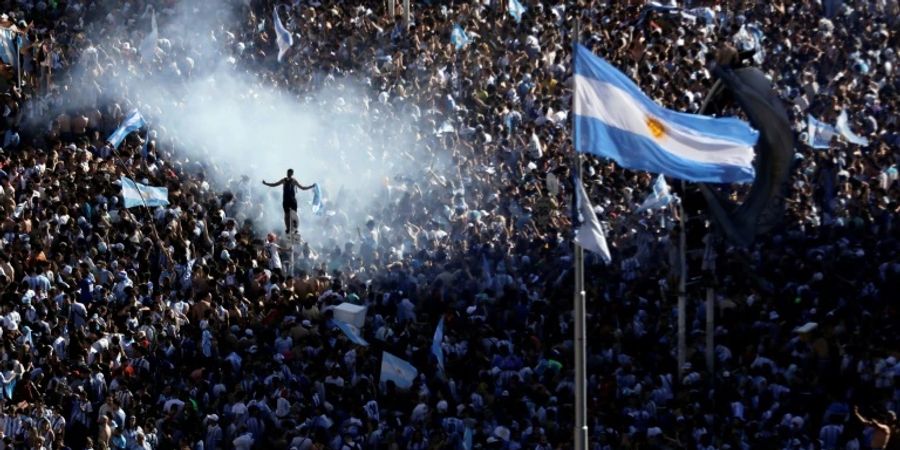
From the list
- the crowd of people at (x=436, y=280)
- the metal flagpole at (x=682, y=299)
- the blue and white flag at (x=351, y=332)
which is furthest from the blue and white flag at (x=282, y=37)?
the metal flagpole at (x=682, y=299)

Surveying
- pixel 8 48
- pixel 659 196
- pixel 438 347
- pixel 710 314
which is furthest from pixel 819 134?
pixel 8 48

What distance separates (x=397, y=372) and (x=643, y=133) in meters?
7.71

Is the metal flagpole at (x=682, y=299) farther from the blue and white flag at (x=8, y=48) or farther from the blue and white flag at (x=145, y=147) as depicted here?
the blue and white flag at (x=8, y=48)

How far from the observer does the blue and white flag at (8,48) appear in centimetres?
3909

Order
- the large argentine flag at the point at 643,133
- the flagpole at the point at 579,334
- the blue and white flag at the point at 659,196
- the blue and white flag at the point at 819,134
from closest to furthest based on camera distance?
1. the flagpole at the point at 579,334
2. the large argentine flag at the point at 643,133
3. the blue and white flag at the point at 659,196
4. the blue and white flag at the point at 819,134

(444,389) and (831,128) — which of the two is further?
(831,128)

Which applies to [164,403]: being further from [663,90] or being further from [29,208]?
[663,90]

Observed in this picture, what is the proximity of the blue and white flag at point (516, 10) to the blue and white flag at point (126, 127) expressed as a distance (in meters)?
9.26

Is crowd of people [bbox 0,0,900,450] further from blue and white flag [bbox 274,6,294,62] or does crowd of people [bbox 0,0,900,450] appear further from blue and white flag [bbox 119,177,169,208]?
blue and white flag [bbox 274,6,294,62]

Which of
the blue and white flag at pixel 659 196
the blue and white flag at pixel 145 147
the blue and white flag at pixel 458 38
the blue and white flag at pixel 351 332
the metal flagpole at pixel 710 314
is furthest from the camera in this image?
the blue and white flag at pixel 458 38

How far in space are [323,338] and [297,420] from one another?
240 cm

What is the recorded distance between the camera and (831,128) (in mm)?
37094

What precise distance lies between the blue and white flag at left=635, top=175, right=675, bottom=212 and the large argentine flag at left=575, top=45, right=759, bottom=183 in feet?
32.0

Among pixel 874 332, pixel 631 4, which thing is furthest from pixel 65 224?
pixel 631 4
